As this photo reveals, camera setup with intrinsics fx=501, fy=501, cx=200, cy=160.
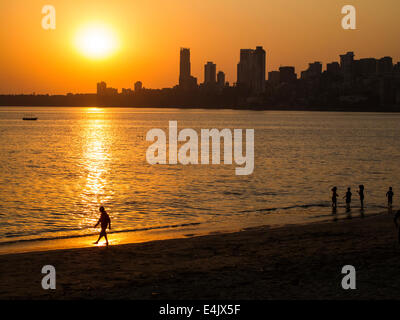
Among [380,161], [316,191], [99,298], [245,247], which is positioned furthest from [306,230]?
[380,161]

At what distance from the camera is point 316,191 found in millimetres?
44688

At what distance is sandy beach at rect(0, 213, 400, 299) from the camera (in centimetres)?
1323

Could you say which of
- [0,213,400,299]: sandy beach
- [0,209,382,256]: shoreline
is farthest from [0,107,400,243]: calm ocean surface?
[0,213,400,299]: sandy beach

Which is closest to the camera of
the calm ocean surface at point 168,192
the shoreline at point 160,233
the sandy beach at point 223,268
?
the sandy beach at point 223,268

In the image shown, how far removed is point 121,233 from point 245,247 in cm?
837

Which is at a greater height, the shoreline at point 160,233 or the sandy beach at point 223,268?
the sandy beach at point 223,268

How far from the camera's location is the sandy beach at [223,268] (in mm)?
13234

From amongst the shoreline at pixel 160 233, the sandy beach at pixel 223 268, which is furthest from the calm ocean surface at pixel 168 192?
the sandy beach at pixel 223 268

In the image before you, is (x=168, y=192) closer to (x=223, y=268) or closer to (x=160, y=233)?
(x=160, y=233)

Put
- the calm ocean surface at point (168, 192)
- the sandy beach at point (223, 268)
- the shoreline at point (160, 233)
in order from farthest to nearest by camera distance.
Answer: the calm ocean surface at point (168, 192)
the shoreline at point (160, 233)
the sandy beach at point (223, 268)

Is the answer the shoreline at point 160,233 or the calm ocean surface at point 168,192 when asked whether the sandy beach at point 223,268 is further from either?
the calm ocean surface at point 168,192

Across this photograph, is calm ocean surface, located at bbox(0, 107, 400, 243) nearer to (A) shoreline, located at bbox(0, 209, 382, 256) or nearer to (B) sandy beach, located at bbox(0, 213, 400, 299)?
(A) shoreline, located at bbox(0, 209, 382, 256)

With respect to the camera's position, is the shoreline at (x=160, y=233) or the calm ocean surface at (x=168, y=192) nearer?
the shoreline at (x=160, y=233)

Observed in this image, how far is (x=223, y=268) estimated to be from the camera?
16062 mm
